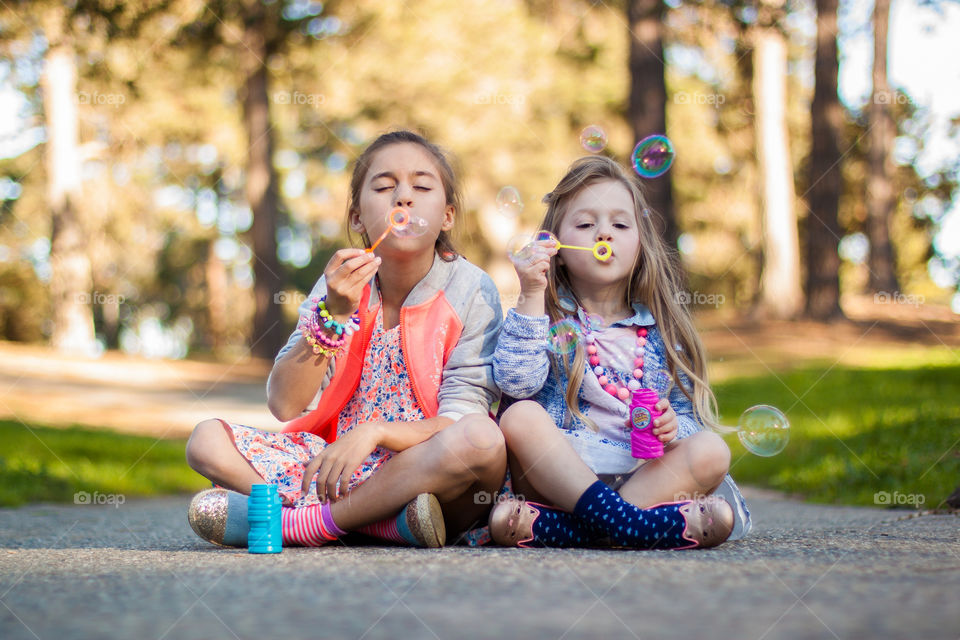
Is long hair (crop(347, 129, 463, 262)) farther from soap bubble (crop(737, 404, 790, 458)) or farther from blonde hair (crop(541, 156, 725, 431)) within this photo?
soap bubble (crop(737, 404, 790, 458))

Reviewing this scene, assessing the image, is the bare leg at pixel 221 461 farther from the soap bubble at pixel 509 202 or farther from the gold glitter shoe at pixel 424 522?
the soap bubble at pixel 509 202

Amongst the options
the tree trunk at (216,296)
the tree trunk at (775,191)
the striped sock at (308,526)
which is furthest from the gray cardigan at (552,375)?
the tree trunk at (216,296)

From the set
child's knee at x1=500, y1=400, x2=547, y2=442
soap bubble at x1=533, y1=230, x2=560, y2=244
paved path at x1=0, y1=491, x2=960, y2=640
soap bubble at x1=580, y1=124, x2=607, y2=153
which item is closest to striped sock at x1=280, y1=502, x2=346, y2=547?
paved path at x1=0, y1=491, x2=960, y2=640

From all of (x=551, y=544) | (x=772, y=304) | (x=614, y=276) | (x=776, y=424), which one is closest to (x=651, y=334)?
(x=614, y=276)

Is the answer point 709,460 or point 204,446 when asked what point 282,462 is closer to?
point 204,446

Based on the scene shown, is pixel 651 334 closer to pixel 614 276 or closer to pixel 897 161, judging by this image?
pixel 614 276

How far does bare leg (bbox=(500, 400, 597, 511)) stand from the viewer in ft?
8.82

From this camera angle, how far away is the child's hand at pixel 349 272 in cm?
271

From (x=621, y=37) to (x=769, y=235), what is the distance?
25.4 feet

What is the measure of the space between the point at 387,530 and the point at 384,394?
1.47 feet

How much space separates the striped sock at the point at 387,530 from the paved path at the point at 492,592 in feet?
0.23

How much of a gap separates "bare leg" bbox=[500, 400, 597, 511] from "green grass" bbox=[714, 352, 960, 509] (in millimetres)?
2194

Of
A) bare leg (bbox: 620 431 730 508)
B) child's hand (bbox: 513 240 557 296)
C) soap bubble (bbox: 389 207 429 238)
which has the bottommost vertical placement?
bare leg (bbox: 620 431 730 508)

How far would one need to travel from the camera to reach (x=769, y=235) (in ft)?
43.7
